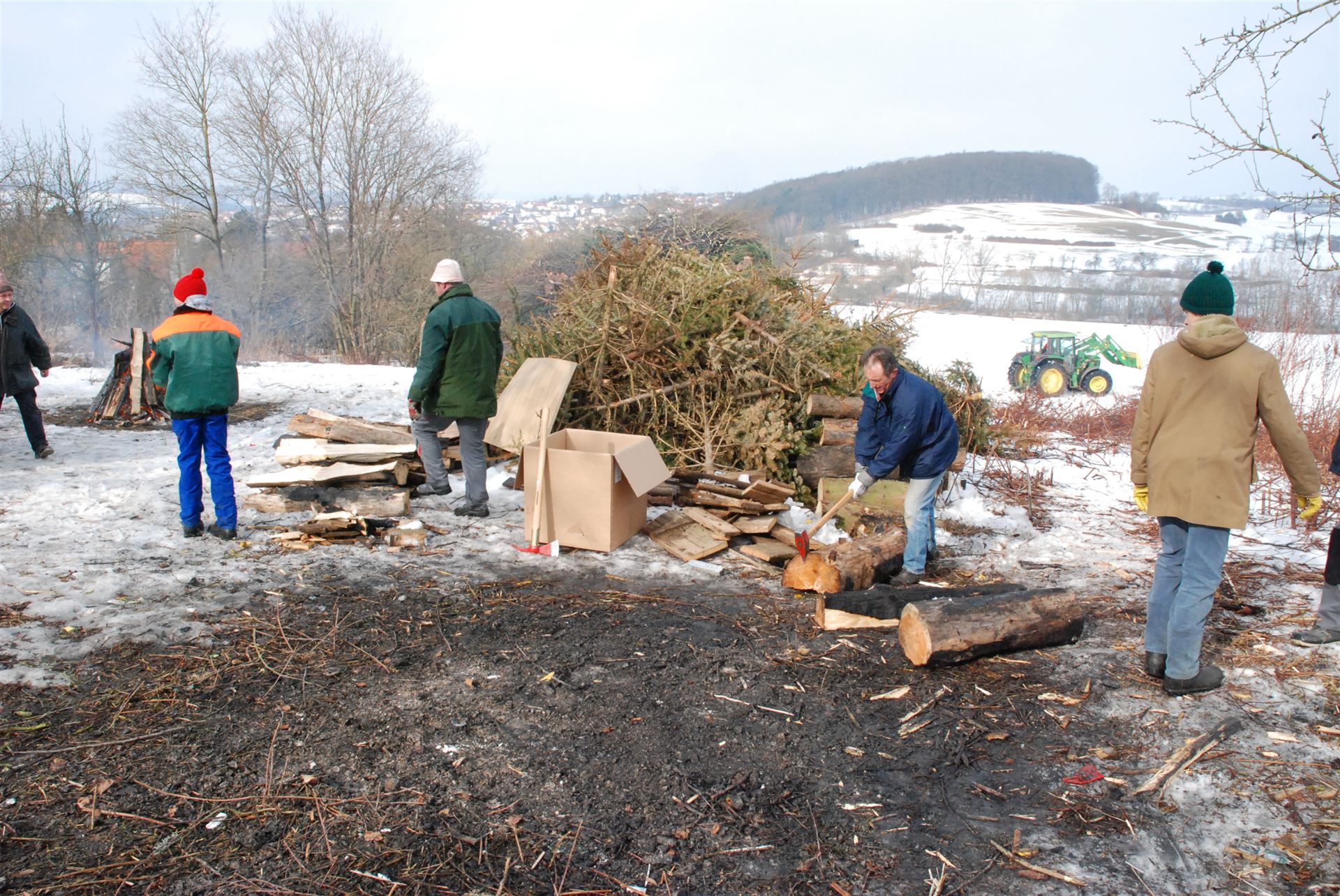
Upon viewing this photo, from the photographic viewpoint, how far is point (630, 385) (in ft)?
26.0

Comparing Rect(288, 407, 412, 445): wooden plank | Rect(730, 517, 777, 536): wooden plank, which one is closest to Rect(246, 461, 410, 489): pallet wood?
Rect(288, 407, 412, 445): wooden plank

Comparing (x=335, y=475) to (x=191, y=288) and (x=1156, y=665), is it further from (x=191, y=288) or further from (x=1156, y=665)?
(x=1156, y=665)

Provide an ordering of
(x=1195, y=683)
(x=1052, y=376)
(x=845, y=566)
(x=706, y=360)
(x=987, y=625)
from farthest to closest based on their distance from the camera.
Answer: (x=1052, y=376) < (x=706, y=360) < (x=845, y=566) < (x=987, y=625) < (x=1195, y=683)

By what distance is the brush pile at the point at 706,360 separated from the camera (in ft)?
24.6

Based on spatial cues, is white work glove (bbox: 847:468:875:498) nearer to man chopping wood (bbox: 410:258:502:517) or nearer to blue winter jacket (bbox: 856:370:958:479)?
blue winter jacket (bbox: 856:370:958:479)

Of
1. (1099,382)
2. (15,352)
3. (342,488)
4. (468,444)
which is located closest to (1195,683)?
(468,444)

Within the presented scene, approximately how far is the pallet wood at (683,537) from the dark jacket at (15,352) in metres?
6.17

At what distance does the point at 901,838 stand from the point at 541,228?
30.7 metres

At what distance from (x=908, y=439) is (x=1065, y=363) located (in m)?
15.4

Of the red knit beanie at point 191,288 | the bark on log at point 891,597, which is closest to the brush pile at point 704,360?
the bark on log at point 891,597

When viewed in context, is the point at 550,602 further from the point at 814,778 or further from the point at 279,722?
the point at 814,778

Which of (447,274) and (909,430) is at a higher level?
(447,274)

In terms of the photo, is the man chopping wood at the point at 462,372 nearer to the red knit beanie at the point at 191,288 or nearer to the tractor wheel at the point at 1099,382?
the red knit beanie at the point at 191,288

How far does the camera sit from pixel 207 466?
221 inches
